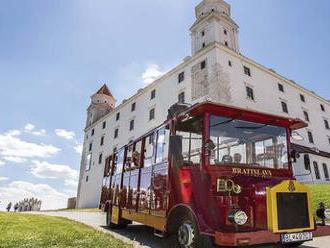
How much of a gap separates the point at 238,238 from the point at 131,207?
485cm

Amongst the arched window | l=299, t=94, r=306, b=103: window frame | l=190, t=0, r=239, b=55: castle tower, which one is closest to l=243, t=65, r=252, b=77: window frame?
l=190, t=0, r=239, b=55: castle tower

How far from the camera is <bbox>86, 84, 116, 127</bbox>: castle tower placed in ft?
158

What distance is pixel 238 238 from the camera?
15.6 ft

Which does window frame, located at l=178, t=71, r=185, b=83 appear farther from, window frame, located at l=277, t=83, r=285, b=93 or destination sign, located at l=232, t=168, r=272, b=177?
destination sign, located at l=232, t=168, r=272, b=177

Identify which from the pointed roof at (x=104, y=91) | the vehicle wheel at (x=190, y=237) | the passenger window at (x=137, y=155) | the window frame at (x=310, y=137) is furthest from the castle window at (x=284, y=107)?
the pointed roof at (x=104, y=91)

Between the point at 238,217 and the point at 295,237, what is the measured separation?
1214 mm

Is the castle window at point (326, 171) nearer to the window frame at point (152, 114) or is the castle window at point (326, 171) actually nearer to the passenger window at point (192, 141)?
the window frame at point (152, 114)

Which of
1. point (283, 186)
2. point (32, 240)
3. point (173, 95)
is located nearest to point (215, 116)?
point (283, 186)

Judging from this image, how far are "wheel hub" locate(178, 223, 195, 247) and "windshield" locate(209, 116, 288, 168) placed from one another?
133 centimetres

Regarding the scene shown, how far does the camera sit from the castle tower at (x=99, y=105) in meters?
48.2

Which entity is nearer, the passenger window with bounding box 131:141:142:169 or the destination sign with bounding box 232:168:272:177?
the destination sign with bounding box 232:168:272:177

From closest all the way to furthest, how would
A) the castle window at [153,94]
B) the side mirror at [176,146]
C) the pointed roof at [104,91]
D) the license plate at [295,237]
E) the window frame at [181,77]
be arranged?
1. the license plate at [295,237]
2. the side mirror at [176,146]
3. the window frame at [181,77]
4. the castle window at [153,94]
5. the pointed roof at [104,91]

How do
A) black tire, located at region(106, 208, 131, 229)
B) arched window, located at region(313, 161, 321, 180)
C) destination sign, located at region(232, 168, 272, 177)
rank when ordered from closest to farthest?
destination sign, located at region(232, 168, 272, 177)
black tire, located at region(106, 208, 131, 229)
arched window, located at region(313, 161, 321, 180)

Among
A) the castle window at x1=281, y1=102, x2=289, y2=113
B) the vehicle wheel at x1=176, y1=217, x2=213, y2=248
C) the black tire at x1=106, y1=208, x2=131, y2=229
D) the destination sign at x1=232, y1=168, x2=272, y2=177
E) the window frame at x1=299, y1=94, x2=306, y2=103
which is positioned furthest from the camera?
the window frame at x1=299, y1=94, x2=306, y2=103
